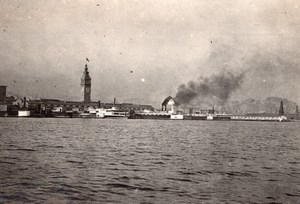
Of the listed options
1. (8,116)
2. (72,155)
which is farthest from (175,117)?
(72,155)

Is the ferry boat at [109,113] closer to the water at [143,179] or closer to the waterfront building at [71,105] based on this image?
the waterfront building at [71,105]

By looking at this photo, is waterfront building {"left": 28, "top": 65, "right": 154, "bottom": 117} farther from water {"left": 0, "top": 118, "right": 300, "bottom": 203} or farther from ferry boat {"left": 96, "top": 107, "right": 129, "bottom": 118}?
water {"left": 0, "top": 118, "right": 300, "bottom": 203}

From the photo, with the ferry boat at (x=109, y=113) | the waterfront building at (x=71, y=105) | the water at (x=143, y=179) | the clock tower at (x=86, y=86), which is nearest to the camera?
the water at (x=143, y=179)

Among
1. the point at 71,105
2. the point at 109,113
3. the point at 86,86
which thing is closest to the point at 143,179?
the point at 109,113

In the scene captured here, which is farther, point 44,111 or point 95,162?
point 44,111

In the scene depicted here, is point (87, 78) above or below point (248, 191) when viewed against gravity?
above

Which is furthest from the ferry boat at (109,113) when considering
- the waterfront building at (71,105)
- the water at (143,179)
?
the water at (143,179)

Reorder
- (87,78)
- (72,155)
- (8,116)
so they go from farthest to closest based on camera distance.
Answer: (87,78)
(8,116)
(72,155)

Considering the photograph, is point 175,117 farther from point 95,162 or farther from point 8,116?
Result: point 95,162

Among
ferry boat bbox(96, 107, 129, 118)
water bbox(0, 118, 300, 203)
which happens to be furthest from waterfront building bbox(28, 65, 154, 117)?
water bbox(0, 118, 300, 203)

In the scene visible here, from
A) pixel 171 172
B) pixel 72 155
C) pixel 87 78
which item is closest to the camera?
pixel 171 172

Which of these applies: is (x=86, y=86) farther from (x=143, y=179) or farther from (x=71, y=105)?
(x=143, y=179)
